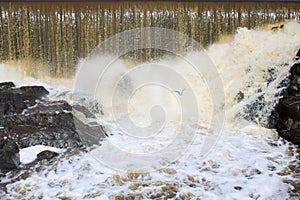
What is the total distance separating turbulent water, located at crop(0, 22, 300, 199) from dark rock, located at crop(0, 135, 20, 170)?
473mm

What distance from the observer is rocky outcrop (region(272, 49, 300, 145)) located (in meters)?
6.61

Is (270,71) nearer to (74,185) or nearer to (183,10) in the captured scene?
(183,10)

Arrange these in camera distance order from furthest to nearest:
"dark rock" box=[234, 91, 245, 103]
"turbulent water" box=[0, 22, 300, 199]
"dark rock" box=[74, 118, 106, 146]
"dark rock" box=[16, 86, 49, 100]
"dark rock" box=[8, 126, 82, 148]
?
"dark rock" box=[234, 91, 245, 103] < "dark rock" box=[16, 86, 49, 100] < "dark rock" box=[74, 118, 106, 146] < "dark rock" box=[8, 126, 82, 148] < "turbulent water" box=[0, 22, 300, 199]

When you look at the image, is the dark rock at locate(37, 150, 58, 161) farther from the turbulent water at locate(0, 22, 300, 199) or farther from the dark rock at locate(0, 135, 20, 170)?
the dark rock at locate(0, 135, 20, 170)

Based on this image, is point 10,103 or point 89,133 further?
point 10,103

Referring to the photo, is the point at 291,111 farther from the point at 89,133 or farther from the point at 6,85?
the point at 6,85

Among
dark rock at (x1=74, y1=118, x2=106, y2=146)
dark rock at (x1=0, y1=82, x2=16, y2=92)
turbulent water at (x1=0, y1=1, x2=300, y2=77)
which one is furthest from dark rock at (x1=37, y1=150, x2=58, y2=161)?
turbulent water at (x1=0, y1=1, x2=300, y2=77)

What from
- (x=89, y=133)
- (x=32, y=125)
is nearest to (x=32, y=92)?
(x=32, y=125)

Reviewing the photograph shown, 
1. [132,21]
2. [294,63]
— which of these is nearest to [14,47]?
[132,21]

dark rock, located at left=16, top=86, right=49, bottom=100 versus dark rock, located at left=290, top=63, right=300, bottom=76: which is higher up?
dark rock, located at left=290, top=63, right=300, bottom=76

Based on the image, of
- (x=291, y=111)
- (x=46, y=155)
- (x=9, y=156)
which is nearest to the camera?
(x=9, y=156)

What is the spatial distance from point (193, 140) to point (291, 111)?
1887 millimetres

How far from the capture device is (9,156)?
5531 millimetres

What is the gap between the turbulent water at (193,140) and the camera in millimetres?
4969
